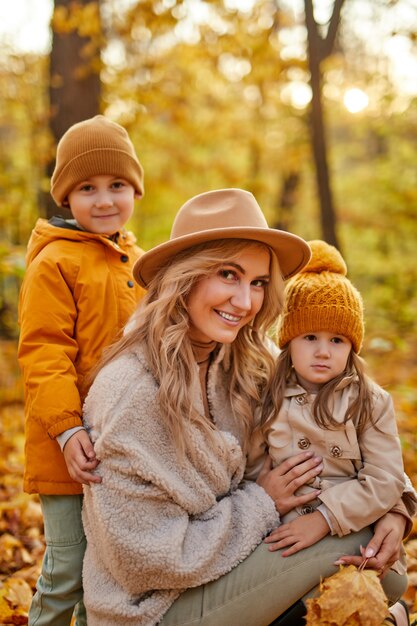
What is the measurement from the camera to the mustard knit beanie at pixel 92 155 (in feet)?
9.58

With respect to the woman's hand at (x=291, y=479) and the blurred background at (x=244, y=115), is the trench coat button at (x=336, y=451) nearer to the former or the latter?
the woman's hand at (x=291, y=479)

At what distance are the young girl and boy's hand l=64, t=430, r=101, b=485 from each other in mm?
723

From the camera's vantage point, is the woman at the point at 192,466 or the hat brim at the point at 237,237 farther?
the hat brim at the point at 237,237

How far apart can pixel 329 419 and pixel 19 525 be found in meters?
2.66

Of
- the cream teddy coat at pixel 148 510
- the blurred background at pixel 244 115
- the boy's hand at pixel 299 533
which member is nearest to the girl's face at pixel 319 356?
the cream teddy coat at pixel 148 510

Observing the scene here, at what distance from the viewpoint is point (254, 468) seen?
275 centimetres

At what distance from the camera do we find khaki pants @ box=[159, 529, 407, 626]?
234 centimetres

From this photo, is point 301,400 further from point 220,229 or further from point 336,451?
point 220,229

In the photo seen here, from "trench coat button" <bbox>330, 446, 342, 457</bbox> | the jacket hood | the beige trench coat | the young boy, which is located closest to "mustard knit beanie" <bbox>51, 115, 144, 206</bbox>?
the young boy

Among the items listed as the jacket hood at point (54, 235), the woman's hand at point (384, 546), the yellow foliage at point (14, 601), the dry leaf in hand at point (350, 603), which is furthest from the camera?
the yellow foliage at point (14, 601)

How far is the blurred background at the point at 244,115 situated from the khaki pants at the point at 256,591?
6.55 feet

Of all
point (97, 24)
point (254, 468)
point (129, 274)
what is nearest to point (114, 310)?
point (129, 274)

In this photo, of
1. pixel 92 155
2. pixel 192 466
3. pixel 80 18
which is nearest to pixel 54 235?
pixel 92 155

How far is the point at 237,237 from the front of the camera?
251 cm
